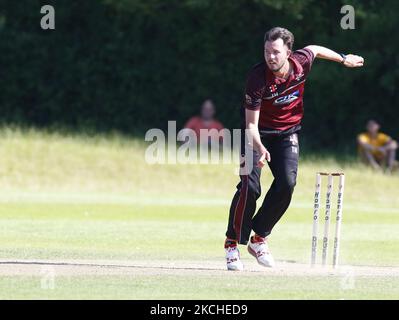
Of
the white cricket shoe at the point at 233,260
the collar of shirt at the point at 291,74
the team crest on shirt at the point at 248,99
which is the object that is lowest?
the white cricket shoe at the point at 233,260

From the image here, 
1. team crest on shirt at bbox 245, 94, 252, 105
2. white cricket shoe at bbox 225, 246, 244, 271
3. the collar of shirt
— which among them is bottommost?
white cricket shoe at bbox 225, 246, 244, 271

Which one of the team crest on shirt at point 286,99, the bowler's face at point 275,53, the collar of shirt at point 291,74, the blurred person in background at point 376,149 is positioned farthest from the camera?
the blurred person in background at point 376,149

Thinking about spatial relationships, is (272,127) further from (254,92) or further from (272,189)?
(272,189)

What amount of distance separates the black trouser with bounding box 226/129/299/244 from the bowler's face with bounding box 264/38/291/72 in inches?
26.4

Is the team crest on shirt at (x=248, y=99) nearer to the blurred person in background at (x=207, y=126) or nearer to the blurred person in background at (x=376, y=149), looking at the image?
the blurred person in background at (x=207, y=126)

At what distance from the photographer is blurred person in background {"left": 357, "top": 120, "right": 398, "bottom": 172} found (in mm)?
22016

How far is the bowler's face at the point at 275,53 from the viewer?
30.6ft

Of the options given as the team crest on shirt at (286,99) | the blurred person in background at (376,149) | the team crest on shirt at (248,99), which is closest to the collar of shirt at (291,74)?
the team crest on shirt at (286,99)

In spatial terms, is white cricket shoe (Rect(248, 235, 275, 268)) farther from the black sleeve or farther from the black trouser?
the black sleeve

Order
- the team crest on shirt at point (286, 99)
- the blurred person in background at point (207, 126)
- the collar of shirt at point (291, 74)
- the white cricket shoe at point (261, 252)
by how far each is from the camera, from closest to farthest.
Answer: the collar of shirt at point (291, 74) → the team crest on shirt at point (286, 99) → the white cricket shoe at point (261, 252) → the blurred person in background at point (207, 126)

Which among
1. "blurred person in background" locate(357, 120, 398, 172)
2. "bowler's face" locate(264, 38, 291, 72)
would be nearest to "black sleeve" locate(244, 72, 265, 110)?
"bowler's face" locate(264, 38, 291, 72)

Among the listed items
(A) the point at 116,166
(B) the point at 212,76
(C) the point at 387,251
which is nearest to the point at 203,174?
(A) the point at 116,166
